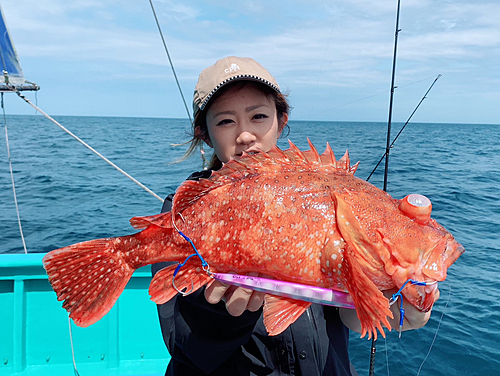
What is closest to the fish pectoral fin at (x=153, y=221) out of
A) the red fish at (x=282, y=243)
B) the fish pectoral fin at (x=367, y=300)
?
the red fish at (x=282, y=243)

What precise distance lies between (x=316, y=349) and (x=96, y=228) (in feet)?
32.8

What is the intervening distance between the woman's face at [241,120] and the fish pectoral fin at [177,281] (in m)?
0.84

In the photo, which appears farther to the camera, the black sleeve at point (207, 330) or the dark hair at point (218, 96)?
the dark hair at point (218, 96)

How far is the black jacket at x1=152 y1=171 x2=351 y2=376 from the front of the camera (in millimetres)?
1910

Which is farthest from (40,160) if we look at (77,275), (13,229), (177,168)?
(77,275)

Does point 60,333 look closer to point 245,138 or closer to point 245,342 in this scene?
point 245,342

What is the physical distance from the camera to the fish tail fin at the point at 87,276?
6.17 ft

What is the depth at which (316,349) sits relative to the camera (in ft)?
6.86

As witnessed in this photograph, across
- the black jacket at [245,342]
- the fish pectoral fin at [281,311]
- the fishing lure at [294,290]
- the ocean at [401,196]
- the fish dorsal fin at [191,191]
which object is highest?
the fish dorsal fin at [191,191]

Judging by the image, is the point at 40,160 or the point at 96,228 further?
the point at 40,160

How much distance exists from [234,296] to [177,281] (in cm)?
29

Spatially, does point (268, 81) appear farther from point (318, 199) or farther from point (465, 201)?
point (465, 201)

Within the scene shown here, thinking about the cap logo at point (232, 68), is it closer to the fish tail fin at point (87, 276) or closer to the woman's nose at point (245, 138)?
the woman's nose at point (245, 138)

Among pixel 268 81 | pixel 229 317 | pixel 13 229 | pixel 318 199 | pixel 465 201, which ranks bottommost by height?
pixel 13 229
